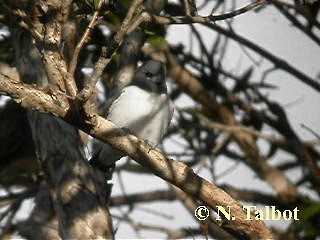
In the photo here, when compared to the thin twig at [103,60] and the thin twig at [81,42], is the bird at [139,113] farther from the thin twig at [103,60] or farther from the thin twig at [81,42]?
the thin twig at [103,60]

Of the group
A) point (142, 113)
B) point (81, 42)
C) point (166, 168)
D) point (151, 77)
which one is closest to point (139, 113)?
point (142, 113)

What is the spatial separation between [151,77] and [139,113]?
0.20 meters

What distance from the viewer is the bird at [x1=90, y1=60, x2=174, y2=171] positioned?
296cm

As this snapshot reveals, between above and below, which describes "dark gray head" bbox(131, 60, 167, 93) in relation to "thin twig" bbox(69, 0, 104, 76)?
above

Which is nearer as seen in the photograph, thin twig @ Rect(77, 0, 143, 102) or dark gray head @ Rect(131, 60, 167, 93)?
thin twig @ Rect(77, 0, 143, 102)

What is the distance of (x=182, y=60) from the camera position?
12.1ft

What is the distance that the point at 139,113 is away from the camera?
2979 millimetres

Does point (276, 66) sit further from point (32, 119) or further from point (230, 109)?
point (32, 119)

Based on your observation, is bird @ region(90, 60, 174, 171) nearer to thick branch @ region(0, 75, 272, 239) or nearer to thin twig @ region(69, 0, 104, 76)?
thick branch @ region(0, 75, 272, 239)

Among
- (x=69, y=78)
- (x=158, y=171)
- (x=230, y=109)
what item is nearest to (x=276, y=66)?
(x=230, y=109)

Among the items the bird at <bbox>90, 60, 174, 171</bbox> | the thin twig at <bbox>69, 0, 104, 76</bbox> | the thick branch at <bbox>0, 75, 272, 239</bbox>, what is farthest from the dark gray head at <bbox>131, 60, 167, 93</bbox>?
the thin twig at <bbox>69, 0, 104, 76</bbox>

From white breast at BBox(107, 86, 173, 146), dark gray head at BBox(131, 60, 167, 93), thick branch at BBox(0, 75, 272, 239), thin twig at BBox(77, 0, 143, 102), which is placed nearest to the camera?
thin twig at BBox(77, 0, 143, 102)

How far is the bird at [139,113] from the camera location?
2.96 metres

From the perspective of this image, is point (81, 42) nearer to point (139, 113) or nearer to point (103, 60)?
point (103, 60)
